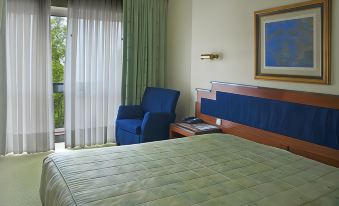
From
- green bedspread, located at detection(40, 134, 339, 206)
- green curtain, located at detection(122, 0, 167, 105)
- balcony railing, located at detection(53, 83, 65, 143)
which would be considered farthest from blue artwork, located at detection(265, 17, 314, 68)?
balcony railing, located at detection(53, 83, 65, 143)

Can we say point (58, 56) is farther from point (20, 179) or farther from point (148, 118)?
point (20, 179)

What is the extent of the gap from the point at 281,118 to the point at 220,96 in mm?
952

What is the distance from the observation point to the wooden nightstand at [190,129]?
354cm

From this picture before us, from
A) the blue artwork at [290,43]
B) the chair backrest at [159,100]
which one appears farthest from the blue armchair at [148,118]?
the blue artwork at [290,43]

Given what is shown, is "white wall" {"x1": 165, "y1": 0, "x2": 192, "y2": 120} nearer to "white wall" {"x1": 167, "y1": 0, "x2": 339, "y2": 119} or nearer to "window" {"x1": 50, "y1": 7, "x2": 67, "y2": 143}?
"white wall" {"x1": 167, "y1": 0, "x2": 339, "y2": 119}

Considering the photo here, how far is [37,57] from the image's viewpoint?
4145 millimetres

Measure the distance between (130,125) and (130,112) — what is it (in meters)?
0.52

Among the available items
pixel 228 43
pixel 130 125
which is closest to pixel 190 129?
pixel 130 125

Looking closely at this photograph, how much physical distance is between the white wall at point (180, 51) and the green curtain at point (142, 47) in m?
0.13

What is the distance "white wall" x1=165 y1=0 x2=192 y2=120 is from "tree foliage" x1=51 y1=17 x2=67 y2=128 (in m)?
1.70

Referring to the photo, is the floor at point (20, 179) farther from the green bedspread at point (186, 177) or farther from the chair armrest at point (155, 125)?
the chair armrest at point (155, 125)

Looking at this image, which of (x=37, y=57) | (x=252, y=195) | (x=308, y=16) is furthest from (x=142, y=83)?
(x=252, y=195)

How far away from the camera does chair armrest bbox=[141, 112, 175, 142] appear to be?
3.88 meters

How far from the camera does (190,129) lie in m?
3.62
